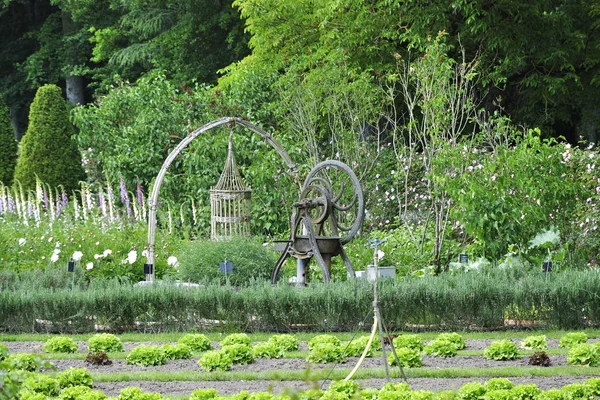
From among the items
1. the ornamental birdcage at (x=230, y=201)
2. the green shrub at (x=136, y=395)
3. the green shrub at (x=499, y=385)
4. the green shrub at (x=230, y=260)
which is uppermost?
the ornamental birdcage at (x=230, y=201)

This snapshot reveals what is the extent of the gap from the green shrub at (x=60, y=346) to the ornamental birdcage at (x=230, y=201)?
11.8ft

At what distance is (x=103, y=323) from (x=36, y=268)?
1.83m

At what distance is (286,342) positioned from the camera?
22.1 ft

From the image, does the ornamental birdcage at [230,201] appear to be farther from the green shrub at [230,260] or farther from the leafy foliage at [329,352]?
the leafy foliage at [329,352]

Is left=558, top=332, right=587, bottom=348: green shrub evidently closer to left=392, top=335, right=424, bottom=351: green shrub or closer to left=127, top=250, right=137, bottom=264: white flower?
left=392, top=335, right=424, bottom=351: green shrub

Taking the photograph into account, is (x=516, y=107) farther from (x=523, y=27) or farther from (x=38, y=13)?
(x=38, y=13)

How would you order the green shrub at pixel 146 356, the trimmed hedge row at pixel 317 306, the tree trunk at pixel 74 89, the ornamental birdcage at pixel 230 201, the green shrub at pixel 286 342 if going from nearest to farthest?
the green shrub at pixel 146 356
the green shrub at pixel 286 342
the trimmed hedge row at pixel 317 306
the ornamental birdcage at pixel 230 201
the tree trunk at pixel 74 89

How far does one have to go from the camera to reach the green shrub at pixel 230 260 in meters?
9.03

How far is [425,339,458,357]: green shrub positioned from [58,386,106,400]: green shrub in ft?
7.82

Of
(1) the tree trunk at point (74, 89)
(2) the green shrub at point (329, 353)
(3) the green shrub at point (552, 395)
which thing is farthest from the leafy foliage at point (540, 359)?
(1) the tree trunk at point (74, 89)

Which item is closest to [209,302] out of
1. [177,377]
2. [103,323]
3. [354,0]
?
[103,323]

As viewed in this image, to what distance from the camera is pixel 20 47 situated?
26.4 m

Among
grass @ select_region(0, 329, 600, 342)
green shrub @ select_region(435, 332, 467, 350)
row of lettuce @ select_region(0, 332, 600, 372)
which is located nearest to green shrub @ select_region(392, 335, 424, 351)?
row of lettuce @ select_region(0, 332, 600, 372)

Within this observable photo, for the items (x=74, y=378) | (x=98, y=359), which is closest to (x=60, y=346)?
(x=98, y=359)
